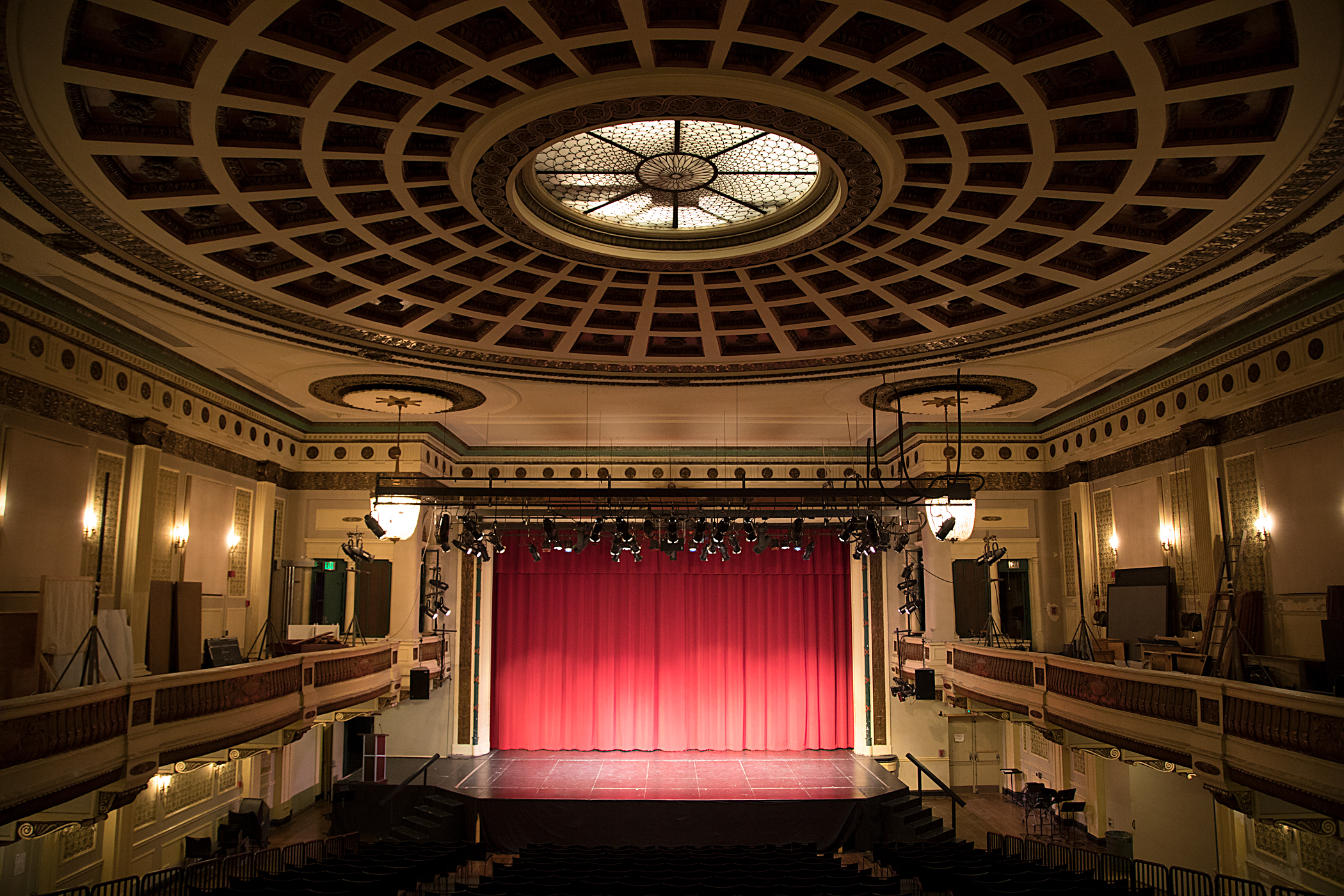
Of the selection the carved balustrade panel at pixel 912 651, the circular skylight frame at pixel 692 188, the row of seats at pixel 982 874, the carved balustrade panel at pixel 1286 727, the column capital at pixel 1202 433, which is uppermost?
the circular skylight frame at pixel 692 188

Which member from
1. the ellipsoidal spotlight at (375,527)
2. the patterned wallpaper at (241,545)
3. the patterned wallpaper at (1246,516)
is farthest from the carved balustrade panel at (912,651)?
the patterned wallpaper at (241,545)

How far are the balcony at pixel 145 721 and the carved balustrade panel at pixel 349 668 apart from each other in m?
0.02

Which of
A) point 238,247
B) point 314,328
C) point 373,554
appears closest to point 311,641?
point 373,554

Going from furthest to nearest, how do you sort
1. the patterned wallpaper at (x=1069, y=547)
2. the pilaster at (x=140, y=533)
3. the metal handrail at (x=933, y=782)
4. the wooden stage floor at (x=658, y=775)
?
the wooden stage floor at (x=658, y=775) < the patterned wallpaper at (x=1069, y=547) < the metal handrail at (x=933, y=782) < the pilaster at (x=140, y=533)

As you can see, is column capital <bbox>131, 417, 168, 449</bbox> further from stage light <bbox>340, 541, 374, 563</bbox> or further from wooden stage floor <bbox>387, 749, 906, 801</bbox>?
wooden stage floor <bbox>387, 749, 906, 801</bbox>

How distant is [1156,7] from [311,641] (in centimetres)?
1433

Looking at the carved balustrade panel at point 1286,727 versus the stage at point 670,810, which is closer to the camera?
the carved balustrade panel at point 1286,727

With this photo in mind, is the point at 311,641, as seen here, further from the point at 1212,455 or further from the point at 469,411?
the point at 1212,455

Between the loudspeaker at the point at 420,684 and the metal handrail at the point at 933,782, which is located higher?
the loudspeaker at the point at 420,684

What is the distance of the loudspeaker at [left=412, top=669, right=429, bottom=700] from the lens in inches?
633

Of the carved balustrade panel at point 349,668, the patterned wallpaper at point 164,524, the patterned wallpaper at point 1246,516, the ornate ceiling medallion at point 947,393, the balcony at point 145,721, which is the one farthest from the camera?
the ornate ceiling medallion at point 947,393

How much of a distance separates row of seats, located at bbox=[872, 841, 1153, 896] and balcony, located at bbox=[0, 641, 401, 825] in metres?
8.62

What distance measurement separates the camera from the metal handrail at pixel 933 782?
1470 centimetres

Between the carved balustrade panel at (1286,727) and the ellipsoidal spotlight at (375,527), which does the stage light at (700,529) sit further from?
the carved balustrade panel at (1286,727)
